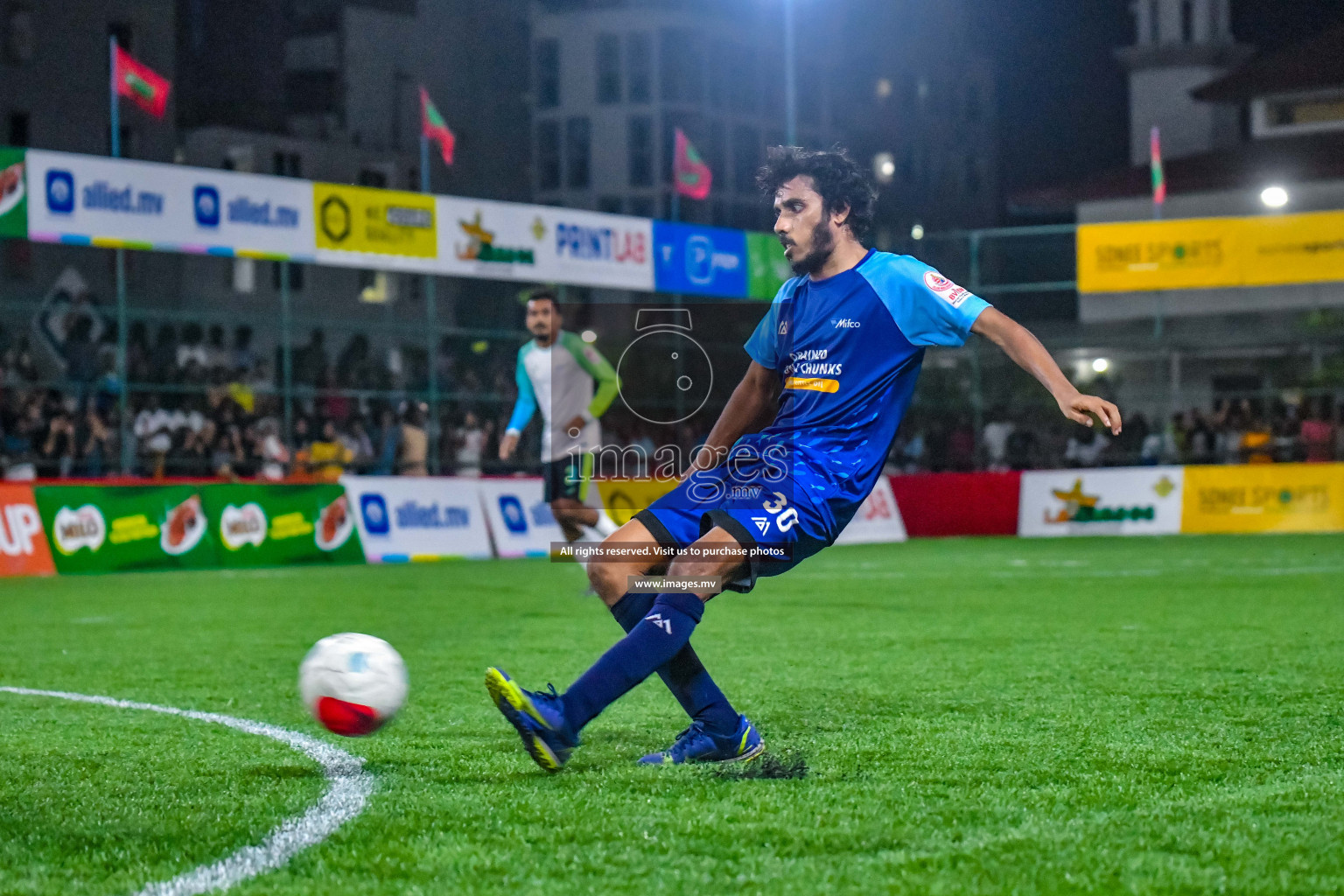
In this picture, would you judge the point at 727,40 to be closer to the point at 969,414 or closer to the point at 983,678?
the point at 969,414

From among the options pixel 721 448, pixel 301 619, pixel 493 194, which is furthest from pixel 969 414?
pixel 493 194

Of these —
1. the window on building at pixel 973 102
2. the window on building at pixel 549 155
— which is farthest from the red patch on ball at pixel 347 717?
the window on building at pixel 973 102

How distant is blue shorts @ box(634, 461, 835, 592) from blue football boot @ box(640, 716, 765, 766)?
0.49 m

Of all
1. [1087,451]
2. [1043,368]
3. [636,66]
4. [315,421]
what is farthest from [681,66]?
[1043,368]

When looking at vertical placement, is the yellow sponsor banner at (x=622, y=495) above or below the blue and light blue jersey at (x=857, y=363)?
below

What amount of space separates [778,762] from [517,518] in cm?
1505

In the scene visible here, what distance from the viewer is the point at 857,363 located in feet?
15.4

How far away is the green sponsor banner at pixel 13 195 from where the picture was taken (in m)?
14.9

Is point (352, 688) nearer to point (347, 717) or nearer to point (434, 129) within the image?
point (347, 717)

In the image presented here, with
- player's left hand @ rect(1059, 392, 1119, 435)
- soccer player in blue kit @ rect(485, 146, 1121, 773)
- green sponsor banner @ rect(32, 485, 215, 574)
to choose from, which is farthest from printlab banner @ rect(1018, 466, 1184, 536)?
player's left hand @ rect(1059, 392, 1119, 435)

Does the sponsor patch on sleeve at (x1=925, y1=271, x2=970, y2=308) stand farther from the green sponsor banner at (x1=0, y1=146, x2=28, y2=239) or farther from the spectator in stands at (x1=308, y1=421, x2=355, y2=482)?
the spectator in stands at (x1=308, y1=421, x2=355, y2=482)

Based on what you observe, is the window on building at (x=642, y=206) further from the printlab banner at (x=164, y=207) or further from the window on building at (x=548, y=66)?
the printlab banner at (x=164, y=207)

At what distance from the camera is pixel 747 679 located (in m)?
7.09

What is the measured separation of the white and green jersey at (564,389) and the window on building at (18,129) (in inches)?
1248
